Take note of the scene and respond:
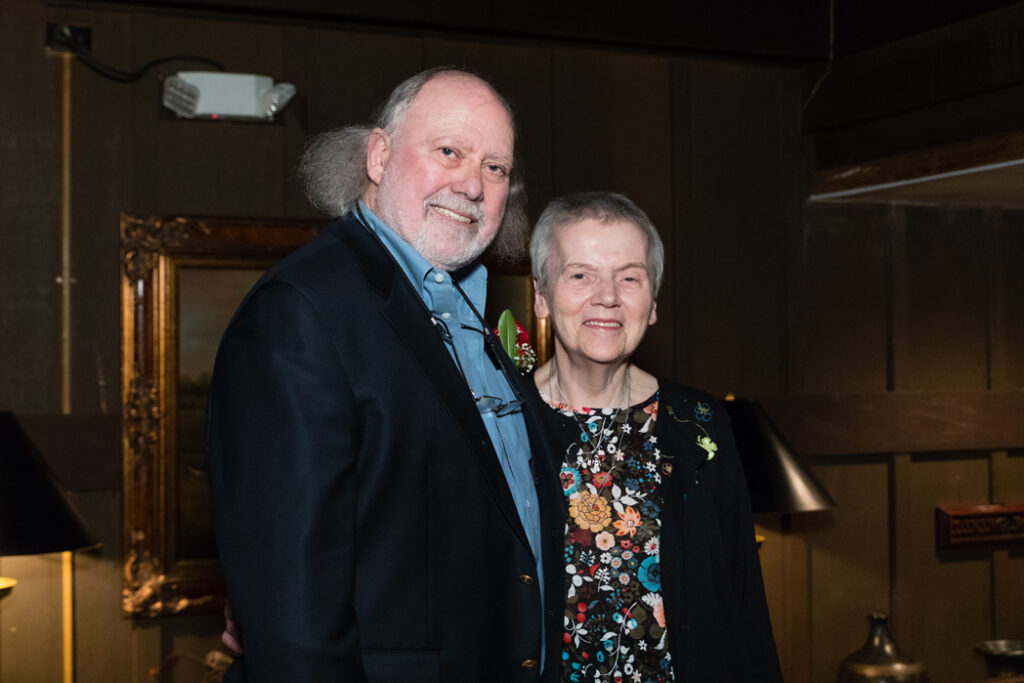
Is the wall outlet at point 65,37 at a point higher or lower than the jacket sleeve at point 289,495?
higher

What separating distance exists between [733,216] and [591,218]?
5.89 ft

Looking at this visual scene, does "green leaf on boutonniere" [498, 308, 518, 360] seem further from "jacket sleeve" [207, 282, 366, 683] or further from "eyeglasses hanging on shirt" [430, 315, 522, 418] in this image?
"jacket sleeve" [207, 282, 366, 683]

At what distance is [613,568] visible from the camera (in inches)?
75.0

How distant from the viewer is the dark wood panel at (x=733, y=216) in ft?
11.9

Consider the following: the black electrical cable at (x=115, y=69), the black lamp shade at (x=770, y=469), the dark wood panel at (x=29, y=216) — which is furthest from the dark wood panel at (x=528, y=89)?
the dark wood panel at (x=29, y=216)

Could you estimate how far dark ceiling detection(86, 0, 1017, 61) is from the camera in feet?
10.2

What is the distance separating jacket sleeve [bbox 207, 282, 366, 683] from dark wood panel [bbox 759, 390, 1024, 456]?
2.66 meters

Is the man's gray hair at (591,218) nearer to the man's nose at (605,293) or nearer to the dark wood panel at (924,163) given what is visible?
the man's nose at (605,293)

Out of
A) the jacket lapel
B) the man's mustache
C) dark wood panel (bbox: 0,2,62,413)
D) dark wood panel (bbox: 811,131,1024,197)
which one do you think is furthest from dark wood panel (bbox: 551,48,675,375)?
the jacket lapel

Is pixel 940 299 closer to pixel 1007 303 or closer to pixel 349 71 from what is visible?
pixel 1007 303

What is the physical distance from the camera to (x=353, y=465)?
4.31 feet

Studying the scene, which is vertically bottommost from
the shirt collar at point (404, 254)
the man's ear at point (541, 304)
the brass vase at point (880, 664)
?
the brass vase at point (880, 664)

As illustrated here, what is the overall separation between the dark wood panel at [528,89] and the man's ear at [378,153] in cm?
164

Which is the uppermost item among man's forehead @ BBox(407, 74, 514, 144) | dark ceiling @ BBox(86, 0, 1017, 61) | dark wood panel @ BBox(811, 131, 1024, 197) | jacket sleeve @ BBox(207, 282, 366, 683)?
dark ceiling @ BBox(86, 0, 1017, 61)
